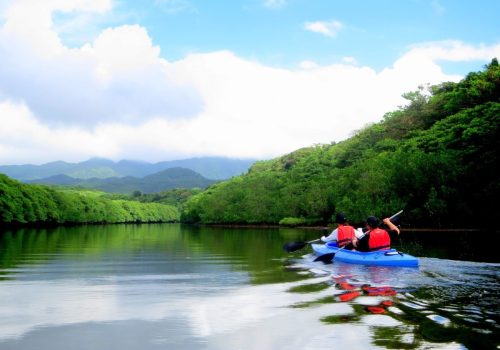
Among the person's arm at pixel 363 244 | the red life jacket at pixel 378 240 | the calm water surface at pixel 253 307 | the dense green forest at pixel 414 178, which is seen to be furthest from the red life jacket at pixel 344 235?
the dense green forest at pixel 414 178

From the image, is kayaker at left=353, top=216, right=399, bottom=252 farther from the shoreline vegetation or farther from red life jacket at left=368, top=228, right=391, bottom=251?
the shoreline vegetation

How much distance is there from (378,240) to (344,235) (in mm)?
3331

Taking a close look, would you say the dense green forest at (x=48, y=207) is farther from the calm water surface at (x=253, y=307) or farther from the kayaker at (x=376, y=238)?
the kayaker at (x=376, y=238)

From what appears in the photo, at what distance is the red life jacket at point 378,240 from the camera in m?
19.5

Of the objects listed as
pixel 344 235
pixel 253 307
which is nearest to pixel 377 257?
pixel 344 235

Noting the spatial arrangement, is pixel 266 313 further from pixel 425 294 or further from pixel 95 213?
pixel 95 213

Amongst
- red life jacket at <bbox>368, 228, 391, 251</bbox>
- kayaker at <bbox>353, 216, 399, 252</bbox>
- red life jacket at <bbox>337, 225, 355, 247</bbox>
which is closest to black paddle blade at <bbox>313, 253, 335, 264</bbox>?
red life jacket at <bbox>337, 225, 355, 247</bbox>

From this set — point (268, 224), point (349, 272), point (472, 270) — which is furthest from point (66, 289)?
point (268, 224)

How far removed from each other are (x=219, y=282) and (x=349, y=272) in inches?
200

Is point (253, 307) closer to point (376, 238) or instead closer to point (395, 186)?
point (376, 238)

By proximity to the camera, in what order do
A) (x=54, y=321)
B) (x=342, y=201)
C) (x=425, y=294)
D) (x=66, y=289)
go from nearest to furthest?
(x=54, y=321) < (x=425, y=294) < (x=66, y=289) < (x=342, y=201)

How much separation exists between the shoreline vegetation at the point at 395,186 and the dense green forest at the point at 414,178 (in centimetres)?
13

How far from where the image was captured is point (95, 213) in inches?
5064

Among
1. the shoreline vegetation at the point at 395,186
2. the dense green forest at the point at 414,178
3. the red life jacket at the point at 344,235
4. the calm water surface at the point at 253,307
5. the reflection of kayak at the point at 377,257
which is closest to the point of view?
the calm water surface at the point at 253,307
